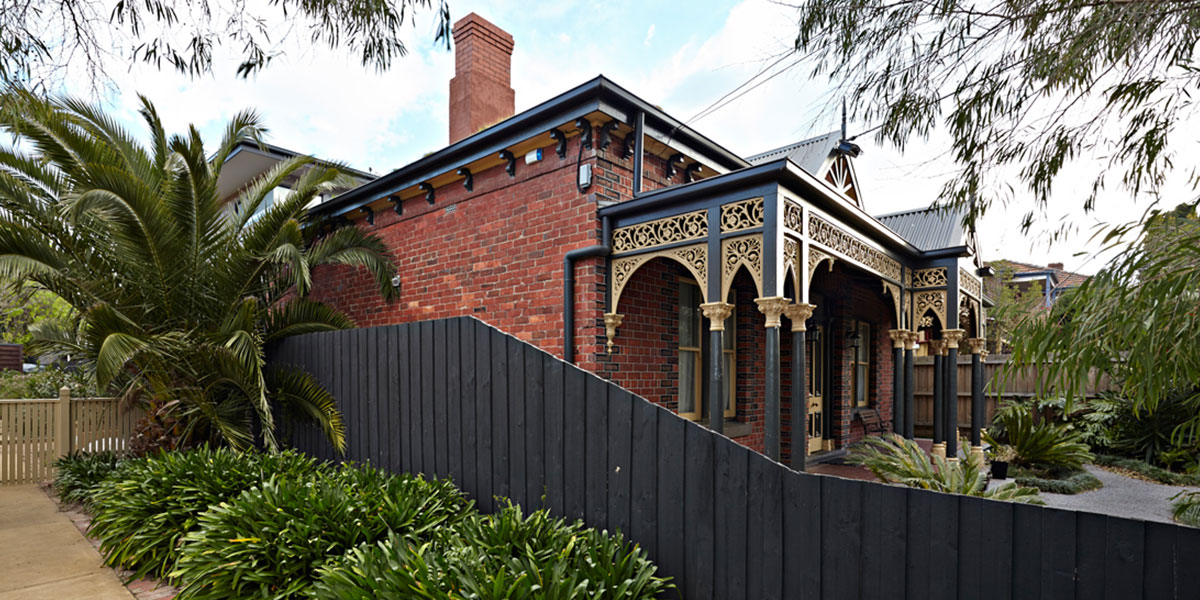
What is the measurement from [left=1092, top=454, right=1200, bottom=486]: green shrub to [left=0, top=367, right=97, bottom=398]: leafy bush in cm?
1516

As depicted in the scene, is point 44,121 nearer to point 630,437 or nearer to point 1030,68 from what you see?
point 630,437

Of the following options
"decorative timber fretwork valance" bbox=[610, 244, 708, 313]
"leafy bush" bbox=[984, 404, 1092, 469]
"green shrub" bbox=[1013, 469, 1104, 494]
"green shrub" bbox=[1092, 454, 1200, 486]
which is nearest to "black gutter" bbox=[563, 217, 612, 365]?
"decorative timber fretwork valance" bbox=[610, 244, 708, 313]

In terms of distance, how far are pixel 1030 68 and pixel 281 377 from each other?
715 cm

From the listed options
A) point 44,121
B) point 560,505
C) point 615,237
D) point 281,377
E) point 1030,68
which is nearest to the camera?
point 1030,68

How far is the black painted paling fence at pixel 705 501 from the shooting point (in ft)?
7.97

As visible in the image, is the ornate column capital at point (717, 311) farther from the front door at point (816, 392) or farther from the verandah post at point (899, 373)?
the front door at point (816, 392)

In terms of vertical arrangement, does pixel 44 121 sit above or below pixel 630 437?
above

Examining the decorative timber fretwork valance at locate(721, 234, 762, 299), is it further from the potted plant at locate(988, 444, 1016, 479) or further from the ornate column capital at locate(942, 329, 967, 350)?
the potted plant at locate(988, 444, 1016, 479)

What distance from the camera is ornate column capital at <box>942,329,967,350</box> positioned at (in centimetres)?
819

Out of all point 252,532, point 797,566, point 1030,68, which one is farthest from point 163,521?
point 1030,68

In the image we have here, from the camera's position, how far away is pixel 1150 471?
888cm

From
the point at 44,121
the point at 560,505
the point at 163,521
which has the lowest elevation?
the point at 163,521

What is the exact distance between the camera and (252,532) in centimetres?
415

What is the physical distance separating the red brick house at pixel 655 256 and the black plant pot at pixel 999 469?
3.89 ft
